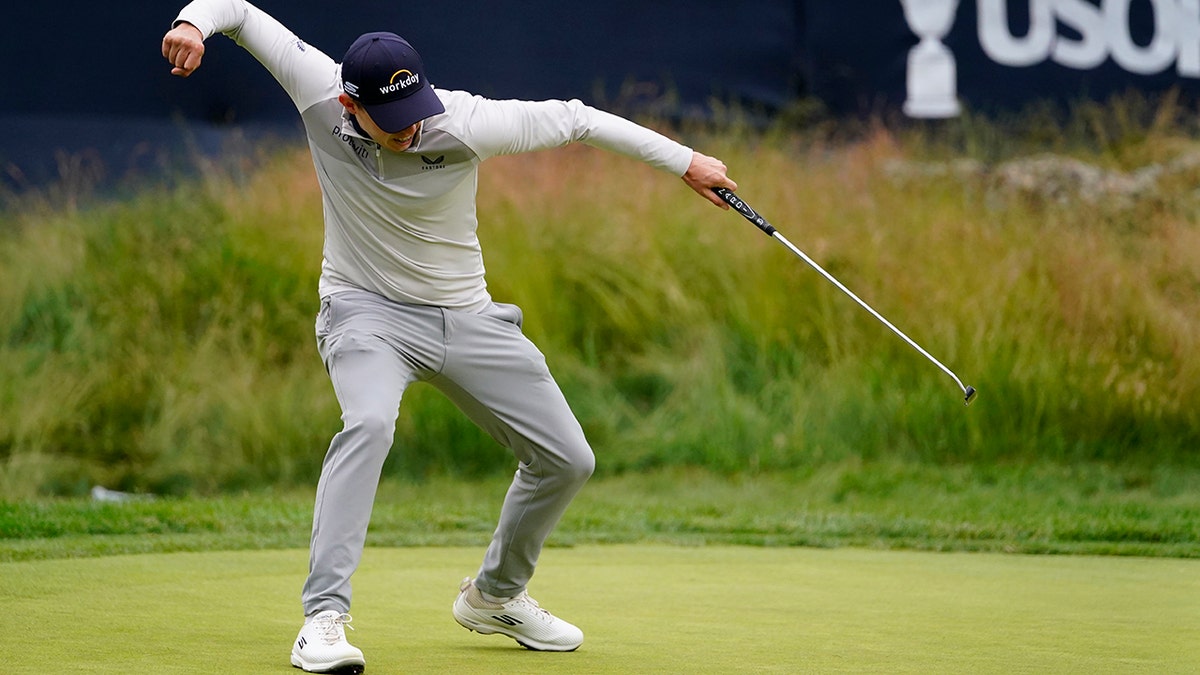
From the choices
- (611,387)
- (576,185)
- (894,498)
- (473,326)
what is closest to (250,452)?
(611,387)

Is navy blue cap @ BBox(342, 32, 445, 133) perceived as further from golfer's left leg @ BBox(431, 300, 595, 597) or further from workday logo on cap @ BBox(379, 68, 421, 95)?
golfer's left leg @ BBox(431, 300, 595, 597)

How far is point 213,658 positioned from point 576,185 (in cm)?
696

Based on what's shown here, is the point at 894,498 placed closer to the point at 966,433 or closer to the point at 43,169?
the point at 966,433

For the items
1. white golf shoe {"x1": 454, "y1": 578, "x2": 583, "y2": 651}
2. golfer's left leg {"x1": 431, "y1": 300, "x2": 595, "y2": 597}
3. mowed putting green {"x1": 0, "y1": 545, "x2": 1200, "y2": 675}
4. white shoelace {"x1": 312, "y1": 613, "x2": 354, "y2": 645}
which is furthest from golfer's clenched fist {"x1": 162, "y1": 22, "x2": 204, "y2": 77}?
white golf shoe {"x1": 454, "y1": 578, "x2": 583, "y2": 651}

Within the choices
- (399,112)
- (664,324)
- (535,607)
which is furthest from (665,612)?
(664,324)

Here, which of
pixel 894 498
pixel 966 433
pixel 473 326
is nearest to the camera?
pixel 473 326

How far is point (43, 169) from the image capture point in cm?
1047

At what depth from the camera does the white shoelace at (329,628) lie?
12.8 ft

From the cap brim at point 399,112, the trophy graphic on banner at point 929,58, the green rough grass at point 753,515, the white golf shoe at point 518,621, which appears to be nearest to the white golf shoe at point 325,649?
the white golf shoe at point 518,621

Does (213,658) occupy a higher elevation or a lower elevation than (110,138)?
lower

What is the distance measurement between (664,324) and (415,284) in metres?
5.73

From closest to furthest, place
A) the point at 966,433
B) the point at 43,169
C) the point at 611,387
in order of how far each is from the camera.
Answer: the point at 966,433, the point at 611,387, the point at 43,169

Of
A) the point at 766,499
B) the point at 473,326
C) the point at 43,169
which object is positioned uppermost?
the point at 43,169

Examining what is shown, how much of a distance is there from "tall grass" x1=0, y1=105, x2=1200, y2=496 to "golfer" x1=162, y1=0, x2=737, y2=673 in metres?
4.62
